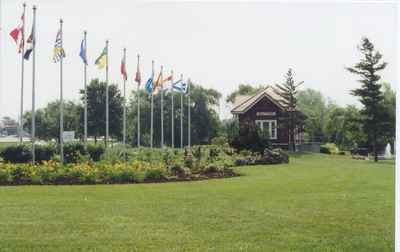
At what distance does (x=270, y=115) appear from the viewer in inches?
873

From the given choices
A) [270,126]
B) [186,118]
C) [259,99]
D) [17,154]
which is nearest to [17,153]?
[17,154]

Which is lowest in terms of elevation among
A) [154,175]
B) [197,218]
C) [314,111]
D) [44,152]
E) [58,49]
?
[197,218]

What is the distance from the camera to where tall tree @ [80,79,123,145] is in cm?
2900

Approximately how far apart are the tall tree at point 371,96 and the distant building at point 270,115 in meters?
2.85

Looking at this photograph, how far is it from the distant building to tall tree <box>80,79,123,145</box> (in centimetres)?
955

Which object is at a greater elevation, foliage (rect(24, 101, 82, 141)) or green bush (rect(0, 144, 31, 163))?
foliage (rect(24, 101, 82, 141))

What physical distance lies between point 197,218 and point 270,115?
16.1 metres

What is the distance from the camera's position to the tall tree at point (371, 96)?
19094 millimetres

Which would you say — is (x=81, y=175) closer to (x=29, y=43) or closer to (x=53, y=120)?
(x=29, y=43)

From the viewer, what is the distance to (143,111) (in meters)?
29.0

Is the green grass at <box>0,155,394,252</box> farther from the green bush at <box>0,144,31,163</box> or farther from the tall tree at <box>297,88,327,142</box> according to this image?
the tall tree at <box>297,88,327,142</box>

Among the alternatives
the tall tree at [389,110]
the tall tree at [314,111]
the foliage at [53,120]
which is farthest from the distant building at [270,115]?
the foliage at [53,120]

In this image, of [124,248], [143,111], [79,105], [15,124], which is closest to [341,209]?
[124,248]

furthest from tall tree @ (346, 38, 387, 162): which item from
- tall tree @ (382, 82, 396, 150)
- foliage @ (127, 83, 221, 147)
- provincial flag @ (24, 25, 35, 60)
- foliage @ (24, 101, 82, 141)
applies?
foliage @ (24, 101, 82, 141)
